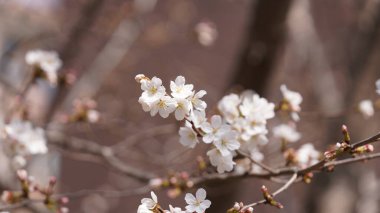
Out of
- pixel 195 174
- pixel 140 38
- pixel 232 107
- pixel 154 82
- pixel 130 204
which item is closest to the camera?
pixel 154 82

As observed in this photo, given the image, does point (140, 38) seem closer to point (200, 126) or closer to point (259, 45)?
point (259, 45)

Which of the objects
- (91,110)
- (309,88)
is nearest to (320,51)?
(309,88)

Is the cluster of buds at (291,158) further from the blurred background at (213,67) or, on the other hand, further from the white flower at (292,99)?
the blurred background at (213,67)

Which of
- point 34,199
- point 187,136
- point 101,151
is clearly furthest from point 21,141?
point 187,136

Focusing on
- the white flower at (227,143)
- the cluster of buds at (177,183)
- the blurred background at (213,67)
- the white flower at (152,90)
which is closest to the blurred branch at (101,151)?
the blurred background at (213,67)

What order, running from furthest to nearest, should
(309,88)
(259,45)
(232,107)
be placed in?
1. (309,88)
2. (259,45)
3. (232,107)
